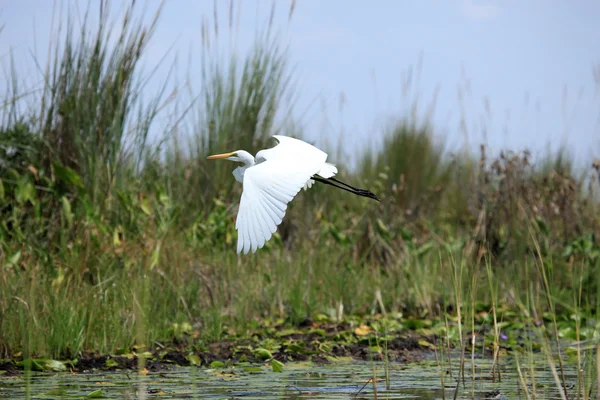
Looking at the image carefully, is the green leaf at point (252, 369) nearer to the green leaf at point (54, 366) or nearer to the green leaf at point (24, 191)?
the green leaf at point (54, 366)

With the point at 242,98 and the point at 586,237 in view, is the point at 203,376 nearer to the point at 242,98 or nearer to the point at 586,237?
the point at 586,237

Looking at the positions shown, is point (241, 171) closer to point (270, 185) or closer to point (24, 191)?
point (270, 185)

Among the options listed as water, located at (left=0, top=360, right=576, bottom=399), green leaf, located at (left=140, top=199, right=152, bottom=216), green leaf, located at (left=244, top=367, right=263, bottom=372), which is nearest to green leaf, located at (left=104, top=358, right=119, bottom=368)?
water, located at (left=0, top=360, right=576, bottom=399)

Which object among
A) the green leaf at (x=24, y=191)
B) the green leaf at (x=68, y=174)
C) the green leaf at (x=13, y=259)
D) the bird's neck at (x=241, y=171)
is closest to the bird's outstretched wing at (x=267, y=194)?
the bird's neck at (x=241, y=171)

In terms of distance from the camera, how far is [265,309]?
5527 mm

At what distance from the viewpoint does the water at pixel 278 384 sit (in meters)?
3.14

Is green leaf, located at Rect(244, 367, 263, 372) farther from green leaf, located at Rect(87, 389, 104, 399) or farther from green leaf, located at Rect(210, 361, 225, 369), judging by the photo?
green leaf, located at Rect(87, 389, 104, 399)

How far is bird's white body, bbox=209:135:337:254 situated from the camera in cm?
317

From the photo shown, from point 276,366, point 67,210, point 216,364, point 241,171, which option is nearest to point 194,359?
point 216,364

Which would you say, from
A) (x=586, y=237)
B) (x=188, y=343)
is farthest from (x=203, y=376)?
(x=586, y=237)

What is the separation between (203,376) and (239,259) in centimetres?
218

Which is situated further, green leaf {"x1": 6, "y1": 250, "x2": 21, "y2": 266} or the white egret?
green leaf {"x1": 6, "y1": 250, "x2": 21, "y2": 266}

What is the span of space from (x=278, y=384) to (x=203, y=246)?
2816mm

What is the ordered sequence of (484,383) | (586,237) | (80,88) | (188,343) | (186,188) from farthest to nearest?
(186,188), (586,237), (80,88), (188,343), (484,383)
